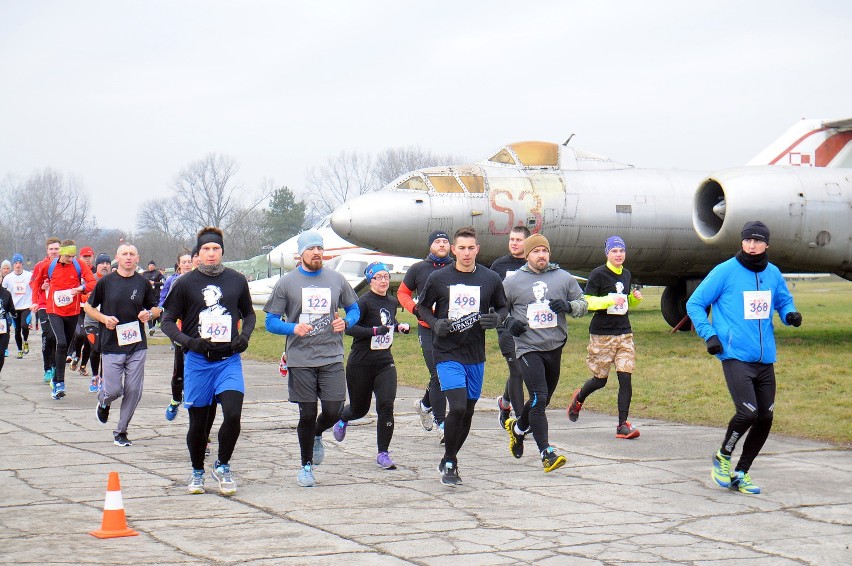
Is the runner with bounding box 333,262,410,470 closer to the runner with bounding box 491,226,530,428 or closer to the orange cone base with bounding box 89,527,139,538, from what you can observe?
the runner with bounding box 491,226,530,428

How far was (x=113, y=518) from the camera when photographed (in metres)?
5.96

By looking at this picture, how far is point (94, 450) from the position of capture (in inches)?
364

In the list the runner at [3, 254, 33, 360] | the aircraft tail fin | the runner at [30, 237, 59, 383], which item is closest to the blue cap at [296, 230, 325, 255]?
the runner at [30, 237, 59, 383]

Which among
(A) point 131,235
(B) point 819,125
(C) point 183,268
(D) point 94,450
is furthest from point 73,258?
(A) point 131,235

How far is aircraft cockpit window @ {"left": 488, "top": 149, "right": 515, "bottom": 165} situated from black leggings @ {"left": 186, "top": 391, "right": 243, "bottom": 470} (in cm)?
1335

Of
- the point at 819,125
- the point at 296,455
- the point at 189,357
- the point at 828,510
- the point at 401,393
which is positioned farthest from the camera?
the point at 819,125

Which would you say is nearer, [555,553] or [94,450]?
[555,553]

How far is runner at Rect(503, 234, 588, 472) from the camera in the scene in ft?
28.4

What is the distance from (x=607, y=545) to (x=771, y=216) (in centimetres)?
1311

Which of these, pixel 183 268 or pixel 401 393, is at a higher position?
pixel 183 268

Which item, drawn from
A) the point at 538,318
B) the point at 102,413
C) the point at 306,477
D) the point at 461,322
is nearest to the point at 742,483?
the point at 538,318

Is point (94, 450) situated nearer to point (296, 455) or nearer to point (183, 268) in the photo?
point (296, 455)

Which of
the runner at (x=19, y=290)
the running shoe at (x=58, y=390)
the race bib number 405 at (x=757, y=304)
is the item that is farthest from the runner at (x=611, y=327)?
the runner at (x=19, y=290)

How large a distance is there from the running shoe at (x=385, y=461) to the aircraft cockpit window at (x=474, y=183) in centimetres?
1133
